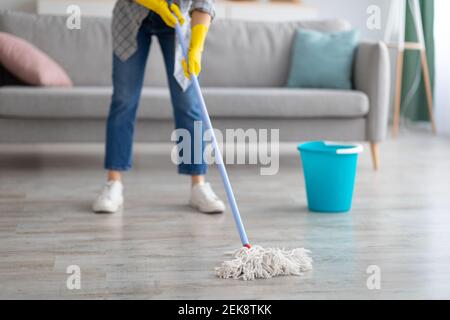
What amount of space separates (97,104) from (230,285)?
1.75 meters

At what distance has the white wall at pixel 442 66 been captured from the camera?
489 centimetres

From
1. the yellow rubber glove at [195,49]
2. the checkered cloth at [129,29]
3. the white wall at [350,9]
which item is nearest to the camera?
the yellow rubber glove at [195,49]

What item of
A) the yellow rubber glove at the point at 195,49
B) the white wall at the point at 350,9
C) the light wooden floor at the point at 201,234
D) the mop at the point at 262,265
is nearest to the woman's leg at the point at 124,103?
the light wooden floor at the point at 201,234

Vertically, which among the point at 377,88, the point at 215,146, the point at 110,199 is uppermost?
the point at 215,146

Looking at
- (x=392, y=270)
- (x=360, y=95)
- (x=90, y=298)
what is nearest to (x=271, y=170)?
(x=360, y=95)

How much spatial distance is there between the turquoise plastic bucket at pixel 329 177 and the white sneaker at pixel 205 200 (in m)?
0.33

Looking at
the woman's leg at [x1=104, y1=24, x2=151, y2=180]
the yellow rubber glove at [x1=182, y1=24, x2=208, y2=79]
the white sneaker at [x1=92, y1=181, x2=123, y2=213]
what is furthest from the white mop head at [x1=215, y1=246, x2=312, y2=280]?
the woman's leg at [x1=104, y1=24, x2=151, y2=180]

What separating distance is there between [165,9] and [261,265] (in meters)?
0.91

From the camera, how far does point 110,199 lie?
8.78 ft

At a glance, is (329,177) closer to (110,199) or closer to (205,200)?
(205,200)

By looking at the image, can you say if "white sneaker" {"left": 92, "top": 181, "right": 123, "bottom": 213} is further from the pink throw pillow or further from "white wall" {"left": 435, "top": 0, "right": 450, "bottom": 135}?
"white wall" {"left": 435, "top": 0, "right": 450, "bottom": 135}

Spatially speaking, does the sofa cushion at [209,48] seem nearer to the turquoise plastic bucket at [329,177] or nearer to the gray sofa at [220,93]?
the gray sofa at [220,93]

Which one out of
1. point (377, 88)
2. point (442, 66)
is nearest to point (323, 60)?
point (377, 88)

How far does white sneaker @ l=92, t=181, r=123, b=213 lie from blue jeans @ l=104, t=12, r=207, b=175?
0.07 meters
